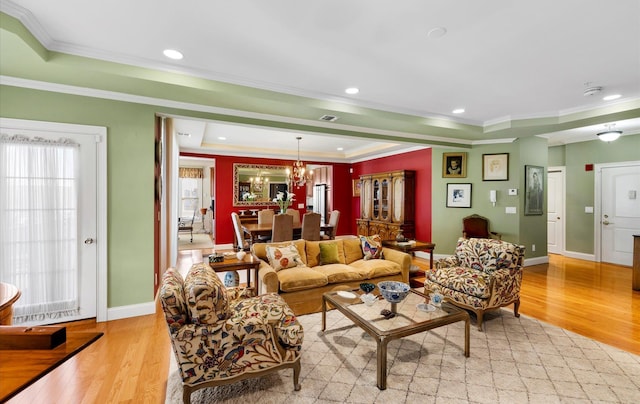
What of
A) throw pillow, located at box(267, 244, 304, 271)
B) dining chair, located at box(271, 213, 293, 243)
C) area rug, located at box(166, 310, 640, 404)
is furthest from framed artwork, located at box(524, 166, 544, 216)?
throw pillow, located at box(267, 244, 304, 271)

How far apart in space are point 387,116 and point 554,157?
5103mm

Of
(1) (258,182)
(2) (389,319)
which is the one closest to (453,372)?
(2) (389,319)

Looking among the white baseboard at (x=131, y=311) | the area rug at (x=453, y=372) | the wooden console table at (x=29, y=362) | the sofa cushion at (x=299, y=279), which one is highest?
the wooden console table at (x=29, y=362)

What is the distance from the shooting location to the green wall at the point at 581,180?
5703 millimetres

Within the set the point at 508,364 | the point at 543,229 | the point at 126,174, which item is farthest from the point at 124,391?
the point at 543,229

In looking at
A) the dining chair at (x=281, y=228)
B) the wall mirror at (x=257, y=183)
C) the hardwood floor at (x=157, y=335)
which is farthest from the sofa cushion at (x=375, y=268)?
the wall mirror at (x=257, y=183)

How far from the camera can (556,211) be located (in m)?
6.55

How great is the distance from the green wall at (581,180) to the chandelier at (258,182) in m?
7.01

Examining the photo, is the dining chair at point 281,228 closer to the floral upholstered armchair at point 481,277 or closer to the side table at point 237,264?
the side table at point 237,264

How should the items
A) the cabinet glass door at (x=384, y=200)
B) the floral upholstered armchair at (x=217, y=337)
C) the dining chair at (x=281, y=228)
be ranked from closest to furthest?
the floral upholstered armchair at (x=217, y=337)
the dining chair at (x=281, y=228)
the cabinet glass door at (x=384, y=200)

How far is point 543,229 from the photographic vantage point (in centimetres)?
569

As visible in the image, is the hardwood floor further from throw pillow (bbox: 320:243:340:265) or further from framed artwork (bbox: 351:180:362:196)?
framed artwork (bbox: 351:180:362:196)

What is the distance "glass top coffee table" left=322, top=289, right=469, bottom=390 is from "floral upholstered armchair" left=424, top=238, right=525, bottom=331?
574 millimetres

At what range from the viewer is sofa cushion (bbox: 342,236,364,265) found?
4072 mm
